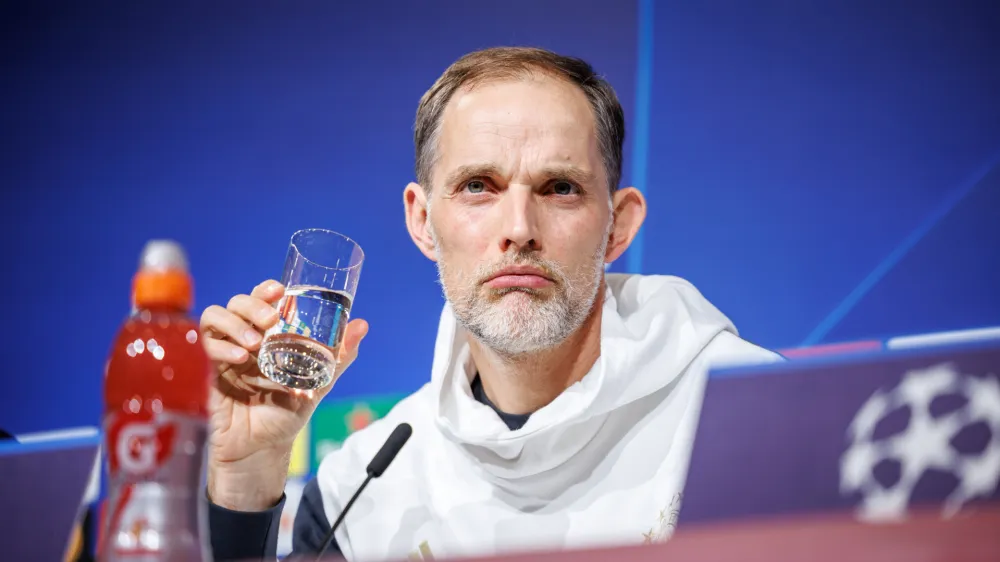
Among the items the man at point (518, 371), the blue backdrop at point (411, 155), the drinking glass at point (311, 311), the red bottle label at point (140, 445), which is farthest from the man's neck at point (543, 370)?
the red bottle label at point (140, 445)

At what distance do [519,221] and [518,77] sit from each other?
1.21 ft

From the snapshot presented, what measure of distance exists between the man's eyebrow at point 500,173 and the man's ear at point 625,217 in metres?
0.17

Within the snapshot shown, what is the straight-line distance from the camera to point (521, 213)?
1.74m

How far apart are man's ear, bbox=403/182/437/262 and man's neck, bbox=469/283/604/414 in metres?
0.23

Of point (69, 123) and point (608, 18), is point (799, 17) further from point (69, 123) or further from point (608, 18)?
point (69, 123)

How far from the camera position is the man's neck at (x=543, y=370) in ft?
6.20

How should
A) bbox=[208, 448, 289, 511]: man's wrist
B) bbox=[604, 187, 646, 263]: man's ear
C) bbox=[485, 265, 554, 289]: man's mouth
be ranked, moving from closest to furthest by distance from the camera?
bbox=[208, 448, 289, 511]: man's wrist → bbox=[485, 265, 554, 289]: man's mouth → bbox=[604, 187, 646, 263]: man's ear

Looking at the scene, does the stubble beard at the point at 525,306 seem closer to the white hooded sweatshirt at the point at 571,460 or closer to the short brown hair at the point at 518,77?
the white hooded sweatshirt at the point at 571,460

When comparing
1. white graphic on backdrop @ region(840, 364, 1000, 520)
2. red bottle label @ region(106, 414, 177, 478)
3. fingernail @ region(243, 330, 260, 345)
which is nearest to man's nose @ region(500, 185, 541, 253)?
fingernail @ region(243, 330, 260, 345)

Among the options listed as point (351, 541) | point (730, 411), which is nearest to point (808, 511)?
point (730, 411)

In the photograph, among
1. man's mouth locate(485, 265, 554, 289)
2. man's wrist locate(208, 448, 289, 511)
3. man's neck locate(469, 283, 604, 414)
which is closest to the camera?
man's wrist locate(208, 448, 289, 511)

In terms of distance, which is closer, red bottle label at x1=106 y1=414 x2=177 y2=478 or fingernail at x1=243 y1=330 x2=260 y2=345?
red bottle label at x1=106 y1=414 x2=177 y2=478

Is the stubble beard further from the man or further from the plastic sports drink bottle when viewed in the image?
the plastic sports drink bottle

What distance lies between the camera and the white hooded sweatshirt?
5.82ft
